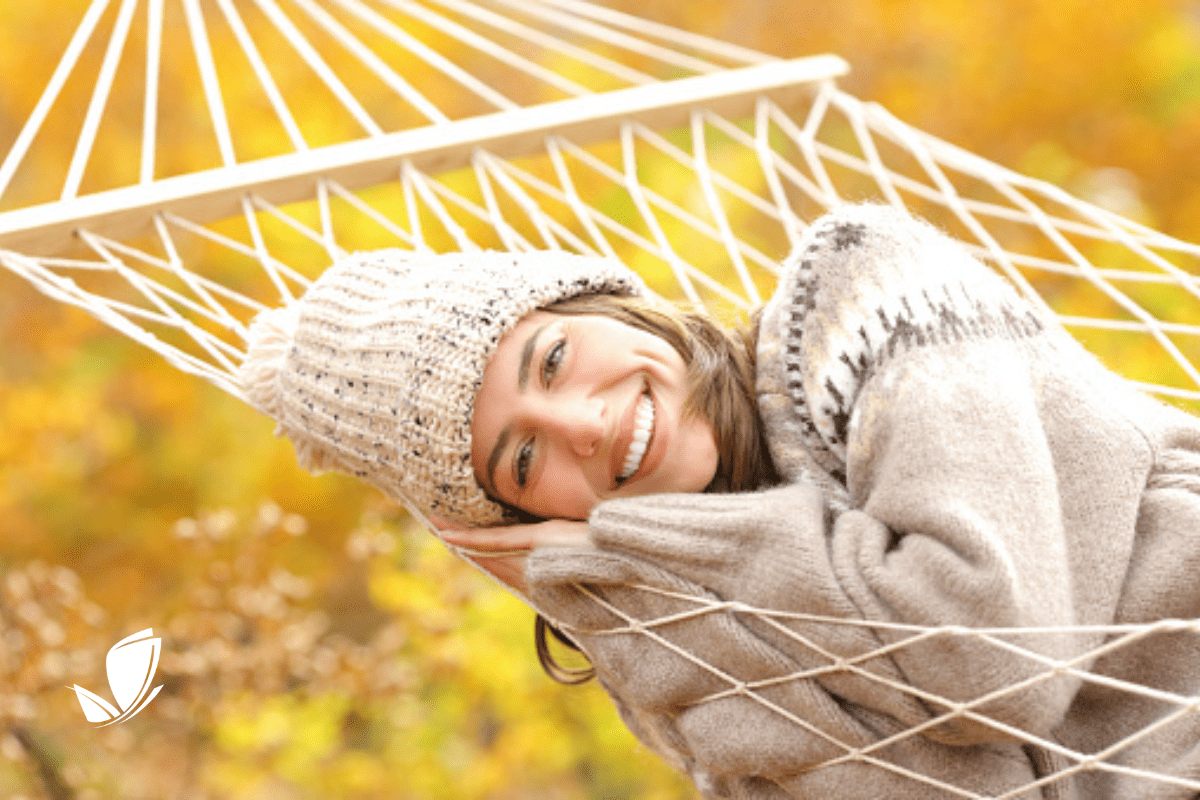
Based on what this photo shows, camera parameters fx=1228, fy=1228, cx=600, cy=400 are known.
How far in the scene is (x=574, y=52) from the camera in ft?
6.17

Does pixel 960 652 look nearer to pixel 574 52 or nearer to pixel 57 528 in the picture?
pixel 574 52

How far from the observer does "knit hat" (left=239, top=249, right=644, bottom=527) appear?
1.13 metres

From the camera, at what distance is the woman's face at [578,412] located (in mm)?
1120

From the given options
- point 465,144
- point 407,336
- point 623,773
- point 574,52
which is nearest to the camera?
point 407,336

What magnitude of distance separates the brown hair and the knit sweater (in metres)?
0.07

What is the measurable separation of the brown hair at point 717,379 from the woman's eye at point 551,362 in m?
0.06

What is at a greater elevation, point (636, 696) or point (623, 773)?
point (636, 696)

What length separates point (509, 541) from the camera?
44.7 inches

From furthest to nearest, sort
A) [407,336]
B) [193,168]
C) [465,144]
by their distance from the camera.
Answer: [193,168] < [465,144] < [407,336]

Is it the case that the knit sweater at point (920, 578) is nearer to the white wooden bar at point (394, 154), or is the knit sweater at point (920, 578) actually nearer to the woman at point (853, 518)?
the woman at point (853, 518)

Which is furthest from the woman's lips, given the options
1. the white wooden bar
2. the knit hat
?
the white wooden bar

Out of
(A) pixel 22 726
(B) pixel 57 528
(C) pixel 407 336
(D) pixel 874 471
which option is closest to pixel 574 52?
(C) pixel 407 336

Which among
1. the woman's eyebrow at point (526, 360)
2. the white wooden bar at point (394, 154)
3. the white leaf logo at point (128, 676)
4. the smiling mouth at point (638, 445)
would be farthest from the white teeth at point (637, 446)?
the white leaf logo at point (128, 676)

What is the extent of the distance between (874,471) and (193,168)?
2130mm
